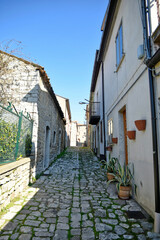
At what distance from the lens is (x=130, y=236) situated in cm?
221

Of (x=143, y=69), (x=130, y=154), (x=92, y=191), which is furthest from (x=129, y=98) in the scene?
(x=92, y=191)

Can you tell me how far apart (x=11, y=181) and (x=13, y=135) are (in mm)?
1165

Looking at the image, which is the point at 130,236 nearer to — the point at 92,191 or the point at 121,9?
the point at 92,191

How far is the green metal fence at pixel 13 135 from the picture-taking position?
3.43 metres

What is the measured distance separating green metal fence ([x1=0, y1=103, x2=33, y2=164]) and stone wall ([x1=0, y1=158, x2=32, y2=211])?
260 mm

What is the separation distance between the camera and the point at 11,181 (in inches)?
134

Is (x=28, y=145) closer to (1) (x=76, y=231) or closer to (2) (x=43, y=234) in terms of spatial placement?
(2) (x=43, y=234)

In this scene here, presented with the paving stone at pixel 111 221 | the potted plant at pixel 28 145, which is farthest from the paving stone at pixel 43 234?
the potted plant at pixel 28 145

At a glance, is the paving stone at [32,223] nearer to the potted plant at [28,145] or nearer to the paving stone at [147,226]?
the paving stone at [147,226]

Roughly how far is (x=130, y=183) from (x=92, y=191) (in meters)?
1.12

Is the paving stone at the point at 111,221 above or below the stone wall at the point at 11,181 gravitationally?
below

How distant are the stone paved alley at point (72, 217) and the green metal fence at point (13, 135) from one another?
111 cm

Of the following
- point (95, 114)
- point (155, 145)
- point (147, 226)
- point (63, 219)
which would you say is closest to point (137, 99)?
point (155, 145)

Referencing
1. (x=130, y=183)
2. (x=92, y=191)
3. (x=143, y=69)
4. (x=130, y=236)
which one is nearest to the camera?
(x=130, y=236)
